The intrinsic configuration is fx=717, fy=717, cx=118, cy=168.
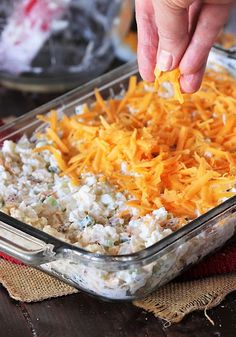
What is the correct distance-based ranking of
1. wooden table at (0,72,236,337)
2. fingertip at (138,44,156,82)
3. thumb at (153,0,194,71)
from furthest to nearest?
fingertip at (138,44,156,82) → wooden table at (0,72,236,337) → thumb at (153,0,194,71)

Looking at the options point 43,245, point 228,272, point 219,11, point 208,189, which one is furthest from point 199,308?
point 219,11

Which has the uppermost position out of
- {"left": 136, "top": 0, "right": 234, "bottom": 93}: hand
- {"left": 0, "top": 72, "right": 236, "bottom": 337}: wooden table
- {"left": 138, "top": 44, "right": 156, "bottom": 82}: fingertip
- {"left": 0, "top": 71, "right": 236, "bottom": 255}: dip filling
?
{"left": 136, "top": 0, "right": 234, "bottom": 93}: hand

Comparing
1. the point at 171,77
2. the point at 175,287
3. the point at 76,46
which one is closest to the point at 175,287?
the point at 175,287

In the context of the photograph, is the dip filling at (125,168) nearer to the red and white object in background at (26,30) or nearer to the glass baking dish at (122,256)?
the glass baking dish at (122,256)

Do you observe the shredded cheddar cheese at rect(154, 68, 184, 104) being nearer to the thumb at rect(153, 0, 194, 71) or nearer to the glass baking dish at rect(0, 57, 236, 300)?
the thumb at rect(153, 0, 194, 71)

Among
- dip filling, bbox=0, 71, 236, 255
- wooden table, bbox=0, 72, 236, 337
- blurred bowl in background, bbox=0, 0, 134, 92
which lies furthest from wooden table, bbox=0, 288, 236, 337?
blurred bowl in background, bbox=0, 0, 134, 92

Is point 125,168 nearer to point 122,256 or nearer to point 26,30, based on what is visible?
point 122,256

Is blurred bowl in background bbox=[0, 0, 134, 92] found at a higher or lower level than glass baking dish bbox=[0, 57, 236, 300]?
lower
